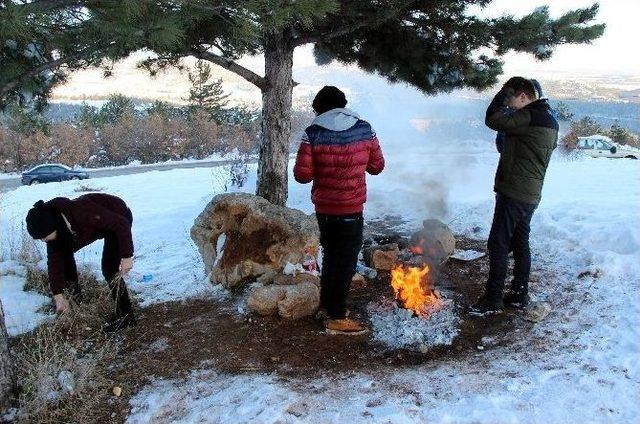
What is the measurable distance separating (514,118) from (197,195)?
9.43 metres

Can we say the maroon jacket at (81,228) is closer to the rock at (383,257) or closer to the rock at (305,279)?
the rock at (305,279)

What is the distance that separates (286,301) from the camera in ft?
13.5

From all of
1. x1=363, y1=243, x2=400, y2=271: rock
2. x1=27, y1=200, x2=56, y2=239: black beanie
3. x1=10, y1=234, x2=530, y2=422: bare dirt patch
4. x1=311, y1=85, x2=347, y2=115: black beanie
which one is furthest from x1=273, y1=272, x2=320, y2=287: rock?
x1=27, y1=200, x2=56, y2=239: black beanie

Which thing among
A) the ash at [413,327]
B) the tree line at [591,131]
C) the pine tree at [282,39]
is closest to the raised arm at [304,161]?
the pine tree at [282,39]

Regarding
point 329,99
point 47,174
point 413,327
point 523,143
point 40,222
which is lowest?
point 47,174

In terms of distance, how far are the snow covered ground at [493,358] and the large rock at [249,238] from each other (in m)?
0.35

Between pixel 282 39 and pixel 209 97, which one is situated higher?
pixel 209 97

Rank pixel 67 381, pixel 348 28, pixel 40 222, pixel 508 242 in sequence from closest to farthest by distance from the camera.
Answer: pixel 67 381
pixel 40 222
pixel 508 242
pixel 348 28

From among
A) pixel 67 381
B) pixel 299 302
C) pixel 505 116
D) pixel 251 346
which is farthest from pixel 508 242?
pixel 67 381

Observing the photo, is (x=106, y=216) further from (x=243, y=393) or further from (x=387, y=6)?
(x=387, y=6)

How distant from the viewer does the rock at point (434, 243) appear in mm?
5234

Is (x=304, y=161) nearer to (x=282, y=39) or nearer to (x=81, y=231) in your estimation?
(x=81, y=231)

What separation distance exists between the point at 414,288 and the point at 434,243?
1.07 m

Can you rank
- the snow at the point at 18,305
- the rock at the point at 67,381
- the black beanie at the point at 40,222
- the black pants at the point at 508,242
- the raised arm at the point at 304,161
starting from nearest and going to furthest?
1. the rock at the point at 67,381
2. the black beanie at the point at 40,222
3. the raised arm at the point at 304,161
4. the black pants at the point at 508,242
5. the snow at the point at 18,305
